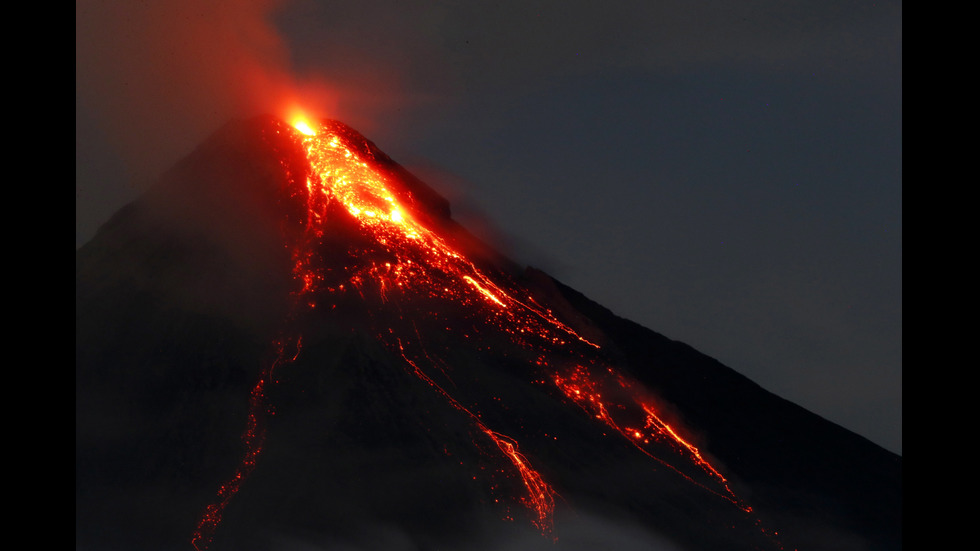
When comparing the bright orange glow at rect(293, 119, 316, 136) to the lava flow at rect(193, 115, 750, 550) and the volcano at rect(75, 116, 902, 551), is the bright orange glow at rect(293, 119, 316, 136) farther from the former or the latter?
the volcano at rect(75, 116, 902, 551)

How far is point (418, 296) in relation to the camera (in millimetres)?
36969

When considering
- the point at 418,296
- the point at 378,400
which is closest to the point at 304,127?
the point at 418,296

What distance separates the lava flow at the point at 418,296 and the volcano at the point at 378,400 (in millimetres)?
97

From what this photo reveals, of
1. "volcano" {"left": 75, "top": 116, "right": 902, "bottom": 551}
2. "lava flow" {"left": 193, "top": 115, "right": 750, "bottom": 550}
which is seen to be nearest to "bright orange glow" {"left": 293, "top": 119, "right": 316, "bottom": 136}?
"lava flow" {"left": 193, "top": 115, "right": 750, "bottom": 550}

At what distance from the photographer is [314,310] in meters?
35.4

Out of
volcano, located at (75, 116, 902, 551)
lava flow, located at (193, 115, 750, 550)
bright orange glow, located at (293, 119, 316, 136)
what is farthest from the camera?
bright orange glow, located at (293, 119, 316, 136)

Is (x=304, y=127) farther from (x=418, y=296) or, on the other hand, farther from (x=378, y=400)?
(x=378, y=400)

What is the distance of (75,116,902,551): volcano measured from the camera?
96.5ft

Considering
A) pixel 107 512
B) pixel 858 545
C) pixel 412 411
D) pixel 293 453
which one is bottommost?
pixel 107 512

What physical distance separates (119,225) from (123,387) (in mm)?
8562

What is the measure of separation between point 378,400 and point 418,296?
18.6 ft

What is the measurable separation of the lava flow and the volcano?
10cm
